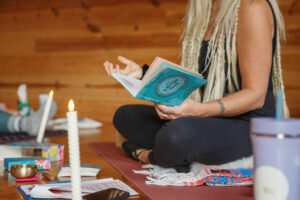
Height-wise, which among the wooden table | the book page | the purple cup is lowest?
→ the wooden table

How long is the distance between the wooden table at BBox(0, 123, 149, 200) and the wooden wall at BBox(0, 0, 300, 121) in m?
0.37

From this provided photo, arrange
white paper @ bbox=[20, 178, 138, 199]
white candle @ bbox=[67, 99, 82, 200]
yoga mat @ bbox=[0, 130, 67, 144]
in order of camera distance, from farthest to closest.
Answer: yoga mat @ bbox=[0, 130, 67, 144] < white paper @ bbox=[20, 178, 138, 199] < white candle @ bbox=[67, 99, 82, 200]

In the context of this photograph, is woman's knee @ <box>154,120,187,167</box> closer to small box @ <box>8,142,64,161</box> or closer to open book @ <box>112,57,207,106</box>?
open book @ <box>112,57,207,106</box>

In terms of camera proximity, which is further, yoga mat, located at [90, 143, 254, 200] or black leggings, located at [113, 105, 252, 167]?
black leggings, located at [113, 105, 252, 167]

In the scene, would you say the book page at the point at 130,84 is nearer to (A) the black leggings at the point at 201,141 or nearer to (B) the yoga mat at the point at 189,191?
(A) the black leggings at the point at 201,141

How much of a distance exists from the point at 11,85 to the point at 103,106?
34.9 inches

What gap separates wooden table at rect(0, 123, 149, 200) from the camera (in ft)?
3.62

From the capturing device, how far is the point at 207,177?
1.21 meters

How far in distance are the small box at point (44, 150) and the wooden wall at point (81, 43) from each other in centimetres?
143

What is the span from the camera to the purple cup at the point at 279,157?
0.67m

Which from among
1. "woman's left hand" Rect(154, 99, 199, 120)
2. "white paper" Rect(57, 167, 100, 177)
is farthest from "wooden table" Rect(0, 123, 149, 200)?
"woman's left hand" Rect(154, 99, 199, 120)

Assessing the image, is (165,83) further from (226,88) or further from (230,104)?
(226,88)

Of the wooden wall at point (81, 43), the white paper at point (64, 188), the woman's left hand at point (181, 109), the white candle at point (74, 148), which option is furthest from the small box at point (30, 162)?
the wooden wall at point (81, 43)

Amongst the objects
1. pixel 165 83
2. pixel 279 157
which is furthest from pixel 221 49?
pixel 279 157
